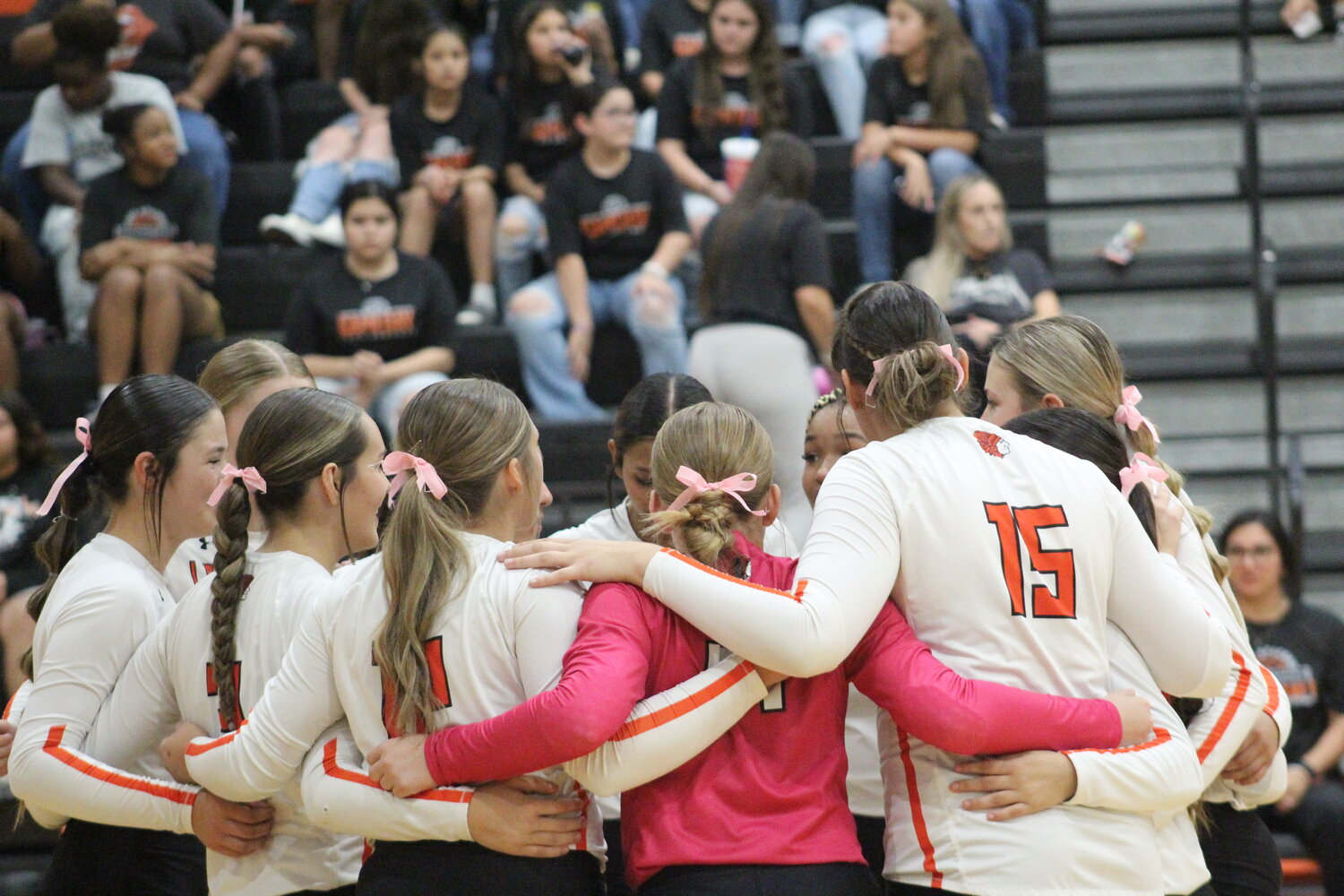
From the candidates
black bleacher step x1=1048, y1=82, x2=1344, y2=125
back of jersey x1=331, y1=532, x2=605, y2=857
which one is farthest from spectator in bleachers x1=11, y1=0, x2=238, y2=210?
back of jersey x1=331, y1=532, x2=605, y2=857

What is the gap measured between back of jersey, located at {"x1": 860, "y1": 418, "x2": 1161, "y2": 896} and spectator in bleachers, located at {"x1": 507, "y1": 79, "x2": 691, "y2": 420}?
3659 millimetres

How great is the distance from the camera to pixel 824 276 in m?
5.18

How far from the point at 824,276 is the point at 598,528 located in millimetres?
2510

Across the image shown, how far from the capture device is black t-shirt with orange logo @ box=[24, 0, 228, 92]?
22.4 ft

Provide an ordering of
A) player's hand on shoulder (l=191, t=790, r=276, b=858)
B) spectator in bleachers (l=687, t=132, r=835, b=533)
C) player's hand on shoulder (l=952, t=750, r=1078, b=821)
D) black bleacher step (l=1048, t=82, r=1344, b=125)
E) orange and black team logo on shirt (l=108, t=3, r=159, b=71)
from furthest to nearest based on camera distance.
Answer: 1. black bleacher step (l=1048, t=82, r=1344, b=125)
2. orange and black team logo on shirt (l=108, t=3, r=159, b=71)
3. spectator in bleachers (l=687, t=132, r=835, b=533)
4. player's hand on shoulder (l=191, t=790, r=276, b=858)
5. player's hand on shoulder (l=952, t=750, r=1078, b=821)

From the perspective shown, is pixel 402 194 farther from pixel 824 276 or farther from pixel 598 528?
pixel 598 528

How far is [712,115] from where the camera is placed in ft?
21.5

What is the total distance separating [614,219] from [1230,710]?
4.01m

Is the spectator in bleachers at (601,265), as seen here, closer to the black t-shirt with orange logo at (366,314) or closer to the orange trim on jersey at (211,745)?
the black t-shirt with orange logo at (366,314)

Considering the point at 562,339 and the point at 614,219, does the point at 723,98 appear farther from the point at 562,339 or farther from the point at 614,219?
the point at 562,339

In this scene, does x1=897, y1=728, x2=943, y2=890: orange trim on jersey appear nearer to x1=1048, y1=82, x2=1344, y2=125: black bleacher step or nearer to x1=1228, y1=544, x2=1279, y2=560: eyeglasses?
x1=1228, y1=544, x2=1279, y2=560: eyeglasses

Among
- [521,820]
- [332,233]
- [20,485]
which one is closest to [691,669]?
[521,820]

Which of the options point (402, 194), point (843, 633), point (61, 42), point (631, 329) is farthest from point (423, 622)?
point (61, 42)

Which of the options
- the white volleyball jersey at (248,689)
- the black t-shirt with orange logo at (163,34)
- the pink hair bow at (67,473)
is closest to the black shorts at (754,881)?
the white volleyball jersey at (248,689)
